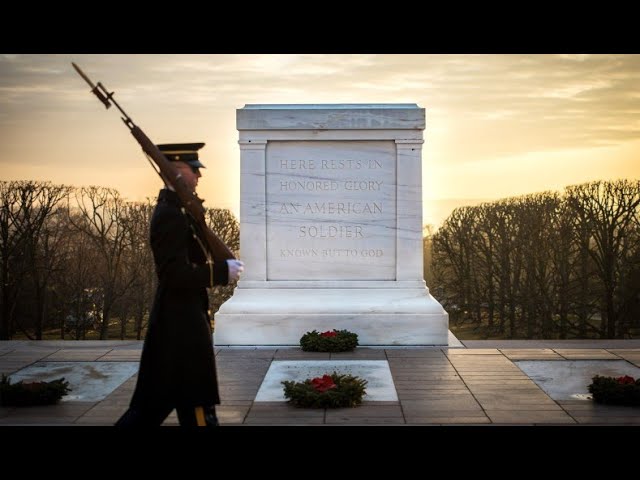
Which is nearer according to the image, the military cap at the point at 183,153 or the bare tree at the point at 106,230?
the military cap at the point at 183,153

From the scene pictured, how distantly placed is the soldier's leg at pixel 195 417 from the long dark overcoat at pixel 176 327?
7 cm

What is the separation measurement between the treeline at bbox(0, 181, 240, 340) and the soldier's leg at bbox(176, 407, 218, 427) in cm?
1602

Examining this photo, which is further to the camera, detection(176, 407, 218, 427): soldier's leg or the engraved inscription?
the engraved inscription

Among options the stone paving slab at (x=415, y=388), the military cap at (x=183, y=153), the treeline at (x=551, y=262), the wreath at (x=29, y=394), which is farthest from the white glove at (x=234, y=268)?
the treeline at (x=551, y=262)

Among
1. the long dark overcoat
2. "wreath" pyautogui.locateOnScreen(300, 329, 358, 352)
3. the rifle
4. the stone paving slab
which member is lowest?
the stone paving slab

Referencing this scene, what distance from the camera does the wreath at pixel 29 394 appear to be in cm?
686

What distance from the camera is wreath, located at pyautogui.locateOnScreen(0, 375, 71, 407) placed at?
270 inches

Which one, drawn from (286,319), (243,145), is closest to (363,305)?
(286,319)

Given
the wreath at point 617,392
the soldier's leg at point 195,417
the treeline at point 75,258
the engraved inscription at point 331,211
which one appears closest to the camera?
the soldier's leg at point 195,417

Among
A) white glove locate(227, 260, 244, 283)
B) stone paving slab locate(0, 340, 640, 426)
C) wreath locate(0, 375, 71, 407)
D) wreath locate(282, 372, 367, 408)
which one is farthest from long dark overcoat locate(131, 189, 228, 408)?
wreath locate(0, 375, 71, 407)

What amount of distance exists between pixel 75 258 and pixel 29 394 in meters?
16.1

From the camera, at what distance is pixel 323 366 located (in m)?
8.47

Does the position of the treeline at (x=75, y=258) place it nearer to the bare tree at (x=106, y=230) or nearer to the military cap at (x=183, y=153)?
the bare tree at (x=106, y=230)

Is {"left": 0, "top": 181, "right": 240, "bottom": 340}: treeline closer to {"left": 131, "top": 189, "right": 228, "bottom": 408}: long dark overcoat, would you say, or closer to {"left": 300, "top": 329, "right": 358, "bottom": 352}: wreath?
{"left": 300, "top": 329, "right": 358, "bottom": 352}: wreath
